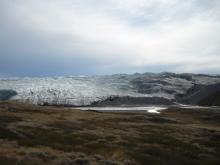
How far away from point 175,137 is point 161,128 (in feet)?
37.8

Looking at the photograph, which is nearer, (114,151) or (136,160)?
(136,160)

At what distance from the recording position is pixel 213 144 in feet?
198

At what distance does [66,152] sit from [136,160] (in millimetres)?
7782

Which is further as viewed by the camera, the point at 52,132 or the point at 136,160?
the point at 52,132

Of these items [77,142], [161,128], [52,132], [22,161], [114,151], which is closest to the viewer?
[22,161]

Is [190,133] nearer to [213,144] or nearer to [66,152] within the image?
[213,144]

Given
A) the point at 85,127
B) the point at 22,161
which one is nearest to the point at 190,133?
the point at 85,127

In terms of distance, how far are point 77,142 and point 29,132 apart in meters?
7.45

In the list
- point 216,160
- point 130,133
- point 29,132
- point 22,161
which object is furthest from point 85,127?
point 22,161

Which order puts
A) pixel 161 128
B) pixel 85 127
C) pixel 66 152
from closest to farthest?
pixel 66 152
pixel 85 127
pixel 161 128

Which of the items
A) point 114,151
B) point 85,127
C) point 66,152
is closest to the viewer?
point 66,152

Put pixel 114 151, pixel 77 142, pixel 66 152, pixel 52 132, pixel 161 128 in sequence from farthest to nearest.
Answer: pixel 161 128, pixel 52 132, pixel 77 142, pixel 114 151, pixel 66 152

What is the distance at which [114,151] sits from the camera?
1831 inches

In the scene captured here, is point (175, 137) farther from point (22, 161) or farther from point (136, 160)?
point (22, 161)
